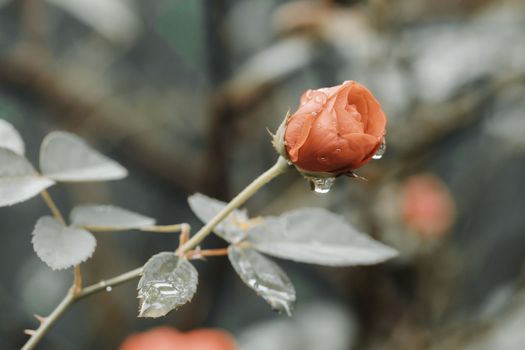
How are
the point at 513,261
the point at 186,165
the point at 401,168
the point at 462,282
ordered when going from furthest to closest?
the point at 513,261
the point at 462,282
the point at 186,165
the point at 401,168

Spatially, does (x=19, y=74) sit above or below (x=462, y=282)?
above

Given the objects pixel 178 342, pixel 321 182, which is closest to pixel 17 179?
pixel 321 182

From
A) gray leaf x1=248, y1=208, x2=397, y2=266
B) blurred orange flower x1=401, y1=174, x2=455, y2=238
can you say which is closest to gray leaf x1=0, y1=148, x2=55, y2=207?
gray leaf x1=248, y1=208, x2=397, y2=266

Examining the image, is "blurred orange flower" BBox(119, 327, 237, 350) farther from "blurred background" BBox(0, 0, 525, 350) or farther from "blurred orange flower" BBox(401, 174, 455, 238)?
"blurred orange flower" BBox(401, 174, 455, 238)

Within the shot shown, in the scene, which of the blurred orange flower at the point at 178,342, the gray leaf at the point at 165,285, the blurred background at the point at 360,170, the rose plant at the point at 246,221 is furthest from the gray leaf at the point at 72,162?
the blurred background at the point at 360,170

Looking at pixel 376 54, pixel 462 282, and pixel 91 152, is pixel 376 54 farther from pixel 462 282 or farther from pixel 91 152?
pixel 91 152

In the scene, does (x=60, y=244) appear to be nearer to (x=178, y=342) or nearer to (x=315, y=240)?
(x=315, y=240)

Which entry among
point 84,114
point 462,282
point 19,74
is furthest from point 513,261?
point 19,74
